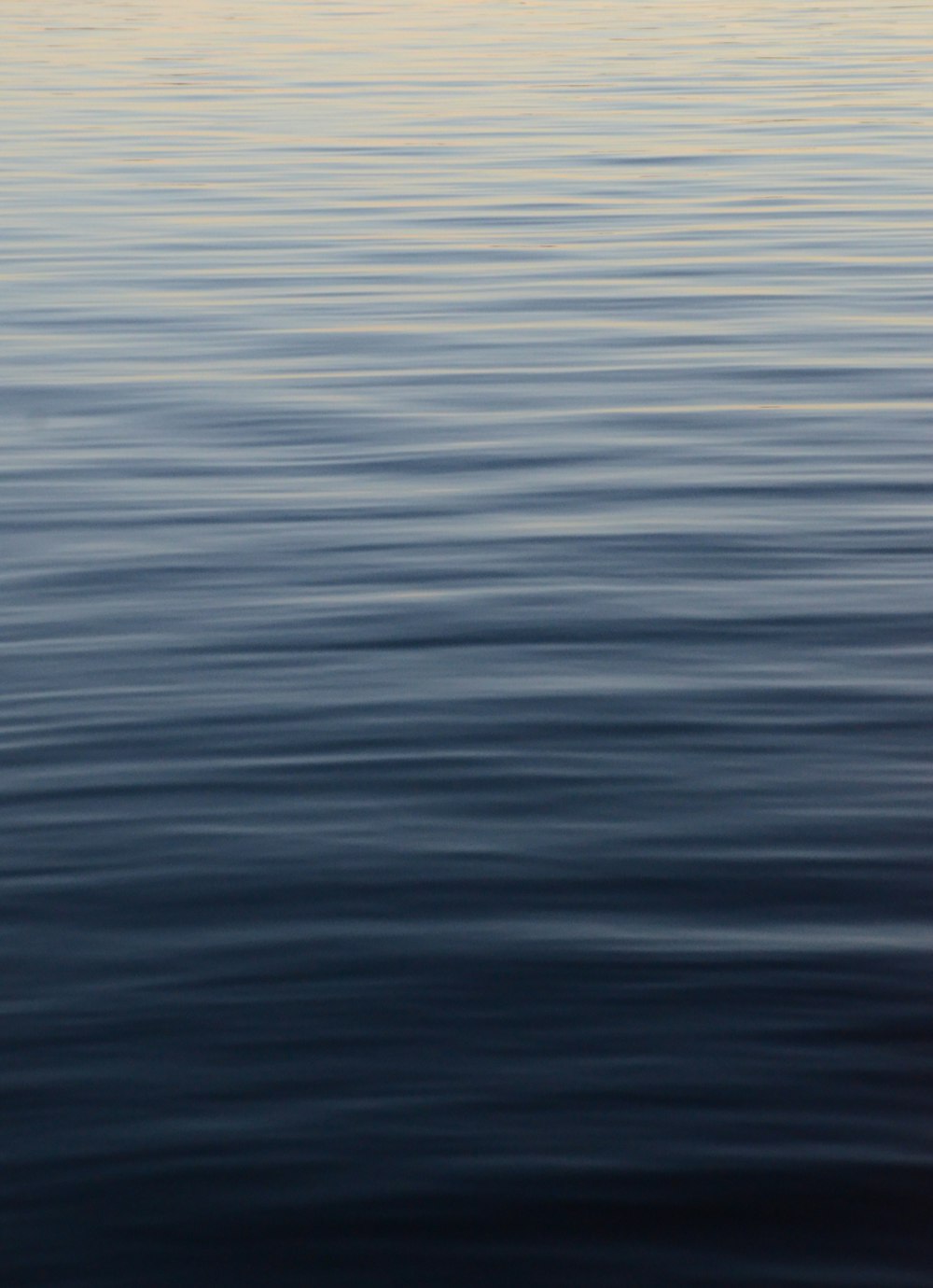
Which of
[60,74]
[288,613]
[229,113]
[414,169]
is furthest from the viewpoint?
[60,74]

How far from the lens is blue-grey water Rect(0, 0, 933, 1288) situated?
15.8 feet

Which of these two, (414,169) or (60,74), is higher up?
(60,74)

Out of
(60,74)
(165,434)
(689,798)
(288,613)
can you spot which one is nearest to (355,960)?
(689,798)

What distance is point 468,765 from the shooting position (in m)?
7.14

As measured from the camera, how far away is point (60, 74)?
33.1m

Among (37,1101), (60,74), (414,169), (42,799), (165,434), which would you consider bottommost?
(37,1101)

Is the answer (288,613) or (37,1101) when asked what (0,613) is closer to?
(288,613)

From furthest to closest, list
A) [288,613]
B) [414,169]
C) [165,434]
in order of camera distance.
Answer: [414,169]
[165,434]
[288,613]

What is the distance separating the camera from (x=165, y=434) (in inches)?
466

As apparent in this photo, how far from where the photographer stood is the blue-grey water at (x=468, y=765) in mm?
4805

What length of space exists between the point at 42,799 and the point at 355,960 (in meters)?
1.51

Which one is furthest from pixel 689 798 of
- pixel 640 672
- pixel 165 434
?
pixel 165 434

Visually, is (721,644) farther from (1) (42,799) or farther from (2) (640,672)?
(1) (42,799)

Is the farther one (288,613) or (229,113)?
(229,113)
